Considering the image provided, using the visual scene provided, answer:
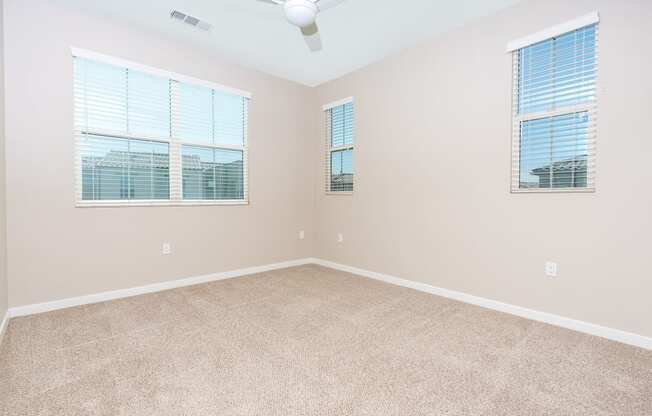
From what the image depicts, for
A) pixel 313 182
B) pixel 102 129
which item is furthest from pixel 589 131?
pixel 102 129

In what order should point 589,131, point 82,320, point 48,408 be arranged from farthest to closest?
point 82,320 → point 589,131 → point 48,408

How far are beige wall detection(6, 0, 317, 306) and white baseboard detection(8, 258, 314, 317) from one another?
0.05 meters

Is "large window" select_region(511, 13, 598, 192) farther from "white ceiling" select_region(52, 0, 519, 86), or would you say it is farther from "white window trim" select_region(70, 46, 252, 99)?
"white window trim" select_region(70, 46, 252, 99)

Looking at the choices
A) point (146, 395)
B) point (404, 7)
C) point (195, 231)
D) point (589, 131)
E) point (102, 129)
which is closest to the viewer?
point (146, 395)

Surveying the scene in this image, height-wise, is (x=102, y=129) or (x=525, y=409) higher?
(x=102, y=129)

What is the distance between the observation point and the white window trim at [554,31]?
2299 millimetres

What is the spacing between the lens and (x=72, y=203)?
2.89 m

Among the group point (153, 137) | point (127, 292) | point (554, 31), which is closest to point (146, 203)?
point (153, 137)

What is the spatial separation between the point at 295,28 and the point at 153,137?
74.5 inches

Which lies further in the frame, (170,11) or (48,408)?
(170,11)

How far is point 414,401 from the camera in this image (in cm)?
155

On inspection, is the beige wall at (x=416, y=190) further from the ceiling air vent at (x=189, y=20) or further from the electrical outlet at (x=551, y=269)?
the ceiling air vent at (x=189, y=20)

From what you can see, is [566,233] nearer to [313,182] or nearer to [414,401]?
[414,401]

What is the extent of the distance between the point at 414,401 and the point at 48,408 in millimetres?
1773
